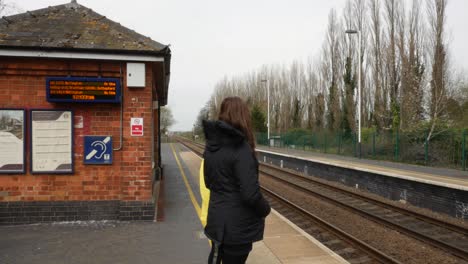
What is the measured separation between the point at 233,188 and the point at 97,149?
532 cm

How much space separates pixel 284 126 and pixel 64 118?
2168 inches

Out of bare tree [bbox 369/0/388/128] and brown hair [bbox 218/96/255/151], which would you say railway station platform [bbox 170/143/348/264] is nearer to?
brown hair [bbox 218/96/255/151]

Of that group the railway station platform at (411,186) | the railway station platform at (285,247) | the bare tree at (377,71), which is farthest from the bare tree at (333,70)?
the railway station platform at (285,247)

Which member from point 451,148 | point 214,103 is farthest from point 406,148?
point 214,103

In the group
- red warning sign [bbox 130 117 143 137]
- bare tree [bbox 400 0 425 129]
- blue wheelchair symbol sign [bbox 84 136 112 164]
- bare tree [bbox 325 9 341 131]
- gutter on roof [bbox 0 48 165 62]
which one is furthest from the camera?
bare tree [bbox 325 9 341 131]

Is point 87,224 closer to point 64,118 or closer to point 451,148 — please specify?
point 64,118

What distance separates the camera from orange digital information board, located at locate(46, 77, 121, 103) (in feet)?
24.2

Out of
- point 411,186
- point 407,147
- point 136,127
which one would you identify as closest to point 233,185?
point 136,127

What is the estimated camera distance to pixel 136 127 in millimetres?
7805

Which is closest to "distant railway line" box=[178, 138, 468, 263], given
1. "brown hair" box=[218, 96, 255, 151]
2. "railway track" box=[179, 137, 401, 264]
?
"railway track" box=[179, 137, 401, 264]

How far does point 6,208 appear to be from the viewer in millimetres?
7422

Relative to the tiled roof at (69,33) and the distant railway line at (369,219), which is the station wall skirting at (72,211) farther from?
the distant railway line at (369,219)

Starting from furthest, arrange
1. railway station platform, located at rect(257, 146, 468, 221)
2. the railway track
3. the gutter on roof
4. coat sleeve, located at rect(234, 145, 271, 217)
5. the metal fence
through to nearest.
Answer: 1. the metal fence
2. railway station platform, located at rect(257, 146, 468, 221)
3. the gutter on roof
4. the railway track
5. coat sleeve, located at rect(234, 145, 271, 217)

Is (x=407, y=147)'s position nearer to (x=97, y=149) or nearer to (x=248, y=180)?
(x=97, y=149)
